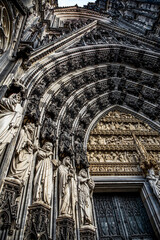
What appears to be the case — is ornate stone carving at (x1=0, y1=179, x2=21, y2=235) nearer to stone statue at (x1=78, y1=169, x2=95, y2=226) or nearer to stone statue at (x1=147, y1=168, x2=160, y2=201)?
stone statue at (x1=78, y1=169, x2=95, y2=226)

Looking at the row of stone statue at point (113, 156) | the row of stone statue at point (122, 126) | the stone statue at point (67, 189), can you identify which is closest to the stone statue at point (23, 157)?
the stone statue at point (67, 189)

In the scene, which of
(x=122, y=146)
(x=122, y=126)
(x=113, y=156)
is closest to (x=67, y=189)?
(x=113, y=156)

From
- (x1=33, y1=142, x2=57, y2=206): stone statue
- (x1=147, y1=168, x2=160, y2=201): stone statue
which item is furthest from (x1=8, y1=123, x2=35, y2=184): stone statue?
(x1=147, y1=168, x2=160, y2=201): stone statue

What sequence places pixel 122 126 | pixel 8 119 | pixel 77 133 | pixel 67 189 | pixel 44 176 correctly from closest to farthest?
pixel 8 119
pixel 44 176
pixel 67 189
pixel 77 133
pixel 122 126

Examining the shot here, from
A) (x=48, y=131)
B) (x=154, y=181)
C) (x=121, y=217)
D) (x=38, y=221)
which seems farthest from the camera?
(x=154, y=181)

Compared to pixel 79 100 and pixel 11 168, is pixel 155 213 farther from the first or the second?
pixel 79 100

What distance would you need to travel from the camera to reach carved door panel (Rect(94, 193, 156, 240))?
140 inches

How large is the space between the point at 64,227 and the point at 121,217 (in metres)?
1.97

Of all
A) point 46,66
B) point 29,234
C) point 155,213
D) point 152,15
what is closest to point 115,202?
point 155,213

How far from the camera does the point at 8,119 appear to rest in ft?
7.81

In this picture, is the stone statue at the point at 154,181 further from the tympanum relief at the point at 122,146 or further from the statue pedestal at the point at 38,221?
the statue pedestal at the point at 38,221

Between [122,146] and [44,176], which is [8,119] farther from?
[122,146]

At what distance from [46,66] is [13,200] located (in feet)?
12.1

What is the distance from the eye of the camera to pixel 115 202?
4.18 m
